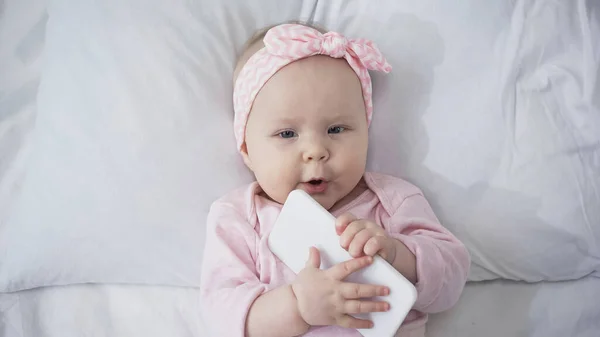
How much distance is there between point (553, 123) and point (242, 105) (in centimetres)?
67

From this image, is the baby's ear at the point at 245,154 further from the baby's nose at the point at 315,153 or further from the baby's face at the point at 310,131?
the baby's nose at the point at 315,153

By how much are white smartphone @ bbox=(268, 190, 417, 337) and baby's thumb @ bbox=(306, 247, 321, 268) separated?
0.07ft

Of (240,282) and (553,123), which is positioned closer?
(240,282)

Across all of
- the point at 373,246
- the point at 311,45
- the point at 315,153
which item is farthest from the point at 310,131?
the point at 373,246

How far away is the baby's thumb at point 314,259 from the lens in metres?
0.90

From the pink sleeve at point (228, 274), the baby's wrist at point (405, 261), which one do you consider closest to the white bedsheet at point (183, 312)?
the pink sleeve at point (228, 274)

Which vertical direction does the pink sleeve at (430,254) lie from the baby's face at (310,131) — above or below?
below

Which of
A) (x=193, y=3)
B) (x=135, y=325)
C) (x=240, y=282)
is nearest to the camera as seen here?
(x=240, y=282)

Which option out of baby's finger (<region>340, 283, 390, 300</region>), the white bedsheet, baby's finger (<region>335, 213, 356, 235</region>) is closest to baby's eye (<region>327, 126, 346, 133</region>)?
baby's finger (<region>335, 213, 356, 235</region>)

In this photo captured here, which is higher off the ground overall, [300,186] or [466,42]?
[466,42]

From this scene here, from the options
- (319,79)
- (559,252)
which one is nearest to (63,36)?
(319,79)

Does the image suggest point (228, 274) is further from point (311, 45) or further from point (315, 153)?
point (311, 45)

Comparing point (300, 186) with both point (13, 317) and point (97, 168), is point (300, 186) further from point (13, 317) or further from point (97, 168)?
point (13, 317)

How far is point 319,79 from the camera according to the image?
1.02m
